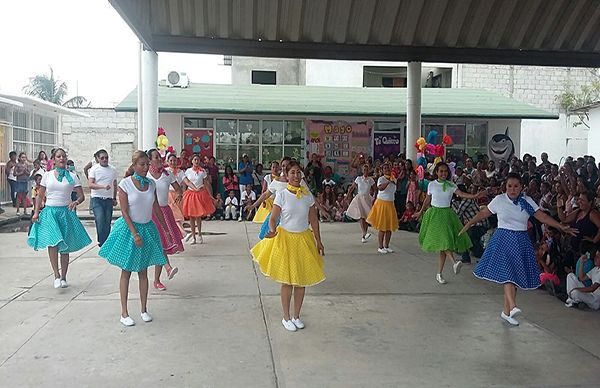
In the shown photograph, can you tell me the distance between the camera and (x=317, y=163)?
59.0 feet

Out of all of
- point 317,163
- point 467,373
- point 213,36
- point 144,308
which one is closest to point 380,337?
point 467,373

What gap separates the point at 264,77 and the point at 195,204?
795 inches

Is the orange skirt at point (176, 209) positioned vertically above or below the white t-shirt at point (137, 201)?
below

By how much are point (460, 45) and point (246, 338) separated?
364 inches

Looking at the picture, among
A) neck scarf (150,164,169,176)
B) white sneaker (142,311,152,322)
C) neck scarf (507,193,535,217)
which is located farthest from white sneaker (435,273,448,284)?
neck scarf (150,164,169,176)

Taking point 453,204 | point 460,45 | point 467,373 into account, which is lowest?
point 467,373

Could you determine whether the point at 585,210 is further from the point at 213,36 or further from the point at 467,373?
the point at 213,36

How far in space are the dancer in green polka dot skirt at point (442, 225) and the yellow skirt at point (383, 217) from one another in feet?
6.76

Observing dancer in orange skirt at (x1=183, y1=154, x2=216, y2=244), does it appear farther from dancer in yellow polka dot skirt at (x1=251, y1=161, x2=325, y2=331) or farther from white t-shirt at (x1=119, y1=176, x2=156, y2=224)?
dancer in yellow polka dot skirt at (x1=251, y1=161, x2=325, y2=331)

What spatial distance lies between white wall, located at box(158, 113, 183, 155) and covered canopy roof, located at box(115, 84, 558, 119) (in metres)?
0.42

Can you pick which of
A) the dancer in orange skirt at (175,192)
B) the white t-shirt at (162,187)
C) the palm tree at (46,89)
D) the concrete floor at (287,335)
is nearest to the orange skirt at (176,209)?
the dancer in orange skirt at (175,192)

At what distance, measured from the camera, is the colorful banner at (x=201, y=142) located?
18.8 m

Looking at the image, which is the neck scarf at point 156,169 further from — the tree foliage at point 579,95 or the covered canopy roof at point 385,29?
the tree foliage at point 579,95

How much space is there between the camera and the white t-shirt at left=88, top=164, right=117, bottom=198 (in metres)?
10.1
